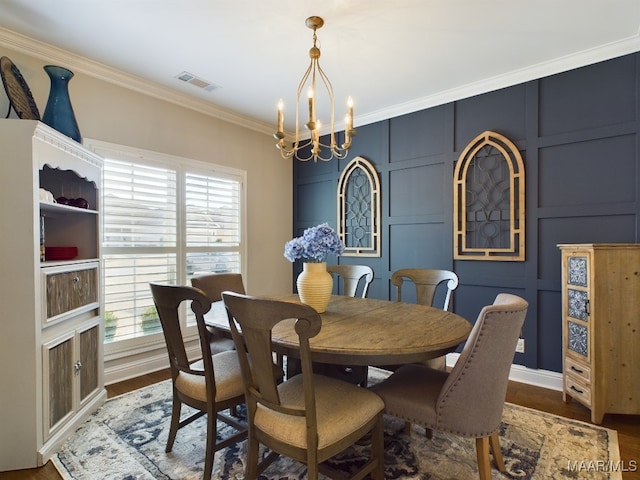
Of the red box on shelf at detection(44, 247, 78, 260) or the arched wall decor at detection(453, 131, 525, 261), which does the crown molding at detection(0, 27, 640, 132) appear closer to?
the arched wall decor at detection(453, 131, 525, 261)

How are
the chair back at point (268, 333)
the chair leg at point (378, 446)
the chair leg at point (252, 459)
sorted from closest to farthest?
the chair back at point (268, 333) → the chair leg at point (252, 459) → the chair leg at point (378, 446)

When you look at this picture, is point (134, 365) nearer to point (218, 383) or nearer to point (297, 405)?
point (218, 383)

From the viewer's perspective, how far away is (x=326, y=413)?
57.4 inches

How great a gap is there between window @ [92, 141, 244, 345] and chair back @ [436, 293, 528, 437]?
2761mm

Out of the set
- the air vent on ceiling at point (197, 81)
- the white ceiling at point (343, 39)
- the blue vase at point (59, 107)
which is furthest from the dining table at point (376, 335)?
the air vent on ceiling at point (197, 81)

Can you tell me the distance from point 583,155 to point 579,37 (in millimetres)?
868

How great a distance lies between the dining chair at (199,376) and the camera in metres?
1.70

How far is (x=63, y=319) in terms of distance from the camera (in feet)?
7.08

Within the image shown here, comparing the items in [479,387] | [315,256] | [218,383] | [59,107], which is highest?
[59,107]

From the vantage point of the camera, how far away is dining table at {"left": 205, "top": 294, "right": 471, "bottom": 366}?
1482 mm

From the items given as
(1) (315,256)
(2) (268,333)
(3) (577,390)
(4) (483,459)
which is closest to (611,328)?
(3) (577,390)

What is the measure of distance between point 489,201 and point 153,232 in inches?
126

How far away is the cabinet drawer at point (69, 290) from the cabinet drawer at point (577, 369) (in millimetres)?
3478

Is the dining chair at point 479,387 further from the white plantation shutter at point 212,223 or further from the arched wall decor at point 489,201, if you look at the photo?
the white plantation shutter at point 212,223
